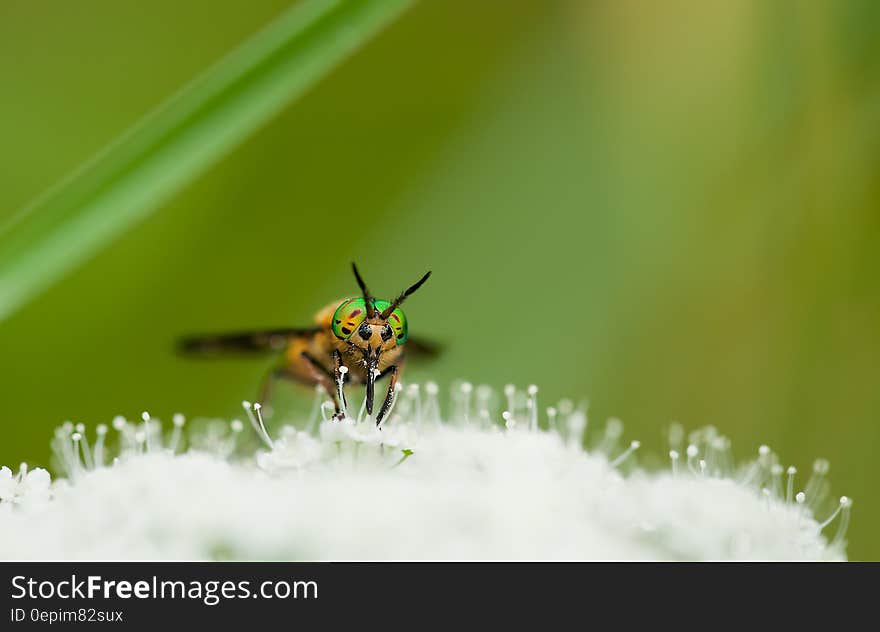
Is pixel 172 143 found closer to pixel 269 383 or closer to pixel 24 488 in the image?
pixel 24 488

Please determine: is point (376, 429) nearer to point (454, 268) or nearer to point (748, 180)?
point (454, 268)

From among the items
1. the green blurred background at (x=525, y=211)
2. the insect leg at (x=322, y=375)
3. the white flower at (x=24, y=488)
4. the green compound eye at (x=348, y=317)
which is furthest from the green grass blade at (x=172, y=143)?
the green blurred background at (x=525, y=211)

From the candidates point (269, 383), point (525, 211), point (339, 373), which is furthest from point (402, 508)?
point (525, 211)

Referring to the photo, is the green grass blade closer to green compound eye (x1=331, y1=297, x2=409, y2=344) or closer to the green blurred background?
green compound eye (x1=331, y1=297, x2=409, y2=344)

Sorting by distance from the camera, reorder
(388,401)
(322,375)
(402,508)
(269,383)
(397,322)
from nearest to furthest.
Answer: (402,508)
(388,401)
(397,322)
(322,375)
(269,383)

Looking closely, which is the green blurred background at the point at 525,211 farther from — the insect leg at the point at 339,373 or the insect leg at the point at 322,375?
the insect leg at the point at 339,373

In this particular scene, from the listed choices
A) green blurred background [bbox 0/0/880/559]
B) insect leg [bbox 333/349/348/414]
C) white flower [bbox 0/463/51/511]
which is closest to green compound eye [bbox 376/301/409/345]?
insect leg [bbox 333/349/348/414]

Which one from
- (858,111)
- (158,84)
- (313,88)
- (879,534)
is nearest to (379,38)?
(313,88)
